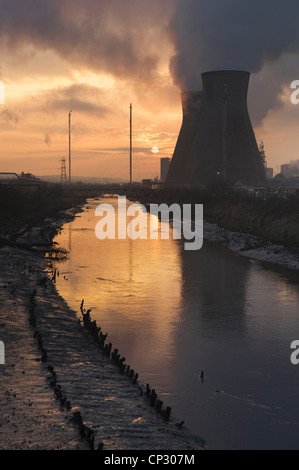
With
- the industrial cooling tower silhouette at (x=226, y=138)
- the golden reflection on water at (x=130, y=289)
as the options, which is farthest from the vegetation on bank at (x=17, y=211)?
the industrial cooling tower silhouette at (x=226, y=138)

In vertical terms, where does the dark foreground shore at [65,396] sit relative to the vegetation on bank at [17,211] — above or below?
below

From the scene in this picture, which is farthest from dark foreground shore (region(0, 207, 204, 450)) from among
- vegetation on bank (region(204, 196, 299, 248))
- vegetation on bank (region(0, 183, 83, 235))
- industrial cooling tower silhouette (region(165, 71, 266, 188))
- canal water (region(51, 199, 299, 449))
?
industrial cooling tower silhouette (region(165, 71, 266, 188))

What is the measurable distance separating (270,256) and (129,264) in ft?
26.4

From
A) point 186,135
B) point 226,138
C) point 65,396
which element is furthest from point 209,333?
point 186,135

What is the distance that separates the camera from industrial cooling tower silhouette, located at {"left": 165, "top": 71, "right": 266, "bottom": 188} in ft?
249

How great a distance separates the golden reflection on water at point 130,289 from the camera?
41.9 ft

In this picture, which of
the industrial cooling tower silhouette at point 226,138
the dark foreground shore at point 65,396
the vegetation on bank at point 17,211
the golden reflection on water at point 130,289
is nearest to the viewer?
the dark foreground shore at point 65,396

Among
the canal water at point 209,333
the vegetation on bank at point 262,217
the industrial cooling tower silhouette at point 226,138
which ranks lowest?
the canal water at point 209,333

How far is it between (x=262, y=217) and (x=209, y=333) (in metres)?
27.9

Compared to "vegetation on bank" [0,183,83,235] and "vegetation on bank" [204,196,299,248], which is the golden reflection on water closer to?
"vegetation on bank" [204,196,299,248]

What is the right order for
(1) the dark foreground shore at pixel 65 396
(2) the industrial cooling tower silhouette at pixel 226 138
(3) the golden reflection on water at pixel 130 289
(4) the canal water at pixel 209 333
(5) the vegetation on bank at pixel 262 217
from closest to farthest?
(1) the dark foreground shore at pixel 65 396
(4) the canal water at pixel 209 333
(3) the golden reflection on water at pixel 130 289
(5) the vegetation on bank at pixel 262 217
(2) the industrial cooling tower silhouette at pixel 226 138

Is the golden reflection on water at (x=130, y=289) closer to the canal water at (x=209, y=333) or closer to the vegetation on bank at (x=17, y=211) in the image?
the canal water at (x=209, y=333)

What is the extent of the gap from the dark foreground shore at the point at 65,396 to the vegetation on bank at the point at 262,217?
64.8ft

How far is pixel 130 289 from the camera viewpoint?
18859 mm
